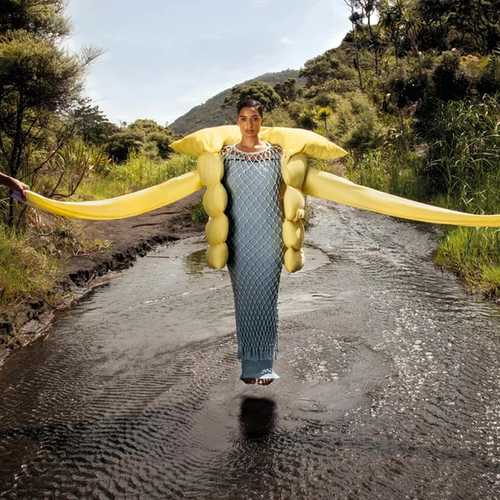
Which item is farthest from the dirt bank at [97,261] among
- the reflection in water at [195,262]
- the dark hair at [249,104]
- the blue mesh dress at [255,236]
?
the dark hair at [249,104]

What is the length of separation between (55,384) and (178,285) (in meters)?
2.60

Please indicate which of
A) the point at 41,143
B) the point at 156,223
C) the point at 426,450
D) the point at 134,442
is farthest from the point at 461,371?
the point at 156,223

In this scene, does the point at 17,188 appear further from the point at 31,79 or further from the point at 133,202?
the point at 31,79

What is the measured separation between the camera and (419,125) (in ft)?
34.5

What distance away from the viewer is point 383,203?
10.1 ft

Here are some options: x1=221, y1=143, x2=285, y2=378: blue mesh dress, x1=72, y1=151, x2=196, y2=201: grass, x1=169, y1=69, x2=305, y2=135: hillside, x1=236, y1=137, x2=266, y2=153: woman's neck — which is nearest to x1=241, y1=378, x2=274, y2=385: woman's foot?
x1=221, y1=143, x2=285, y2=378: blue mesh dress

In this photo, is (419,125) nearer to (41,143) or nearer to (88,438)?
(41,143)

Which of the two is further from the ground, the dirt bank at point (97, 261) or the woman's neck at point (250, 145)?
the woman's neck at point (250, 145)

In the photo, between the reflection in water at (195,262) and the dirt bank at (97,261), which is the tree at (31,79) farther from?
the reflection in water at (195,262)

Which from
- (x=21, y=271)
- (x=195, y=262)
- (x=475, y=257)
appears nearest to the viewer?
(x=21, y=271)

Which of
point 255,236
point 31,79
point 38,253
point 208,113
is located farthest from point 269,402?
point 208,113

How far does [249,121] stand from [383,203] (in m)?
0.80

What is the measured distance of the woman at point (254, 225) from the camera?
3.18 meters

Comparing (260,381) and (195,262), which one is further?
(195,262)
